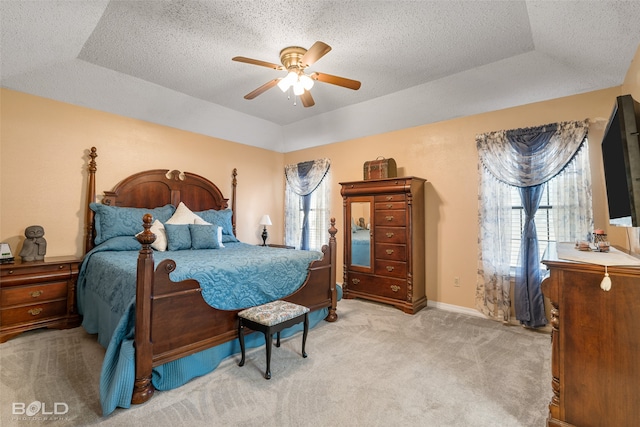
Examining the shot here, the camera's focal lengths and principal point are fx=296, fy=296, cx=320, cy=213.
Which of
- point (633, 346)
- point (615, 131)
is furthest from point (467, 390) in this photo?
point (615, 131)

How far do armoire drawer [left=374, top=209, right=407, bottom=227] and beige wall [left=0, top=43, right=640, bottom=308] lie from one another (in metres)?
0.48

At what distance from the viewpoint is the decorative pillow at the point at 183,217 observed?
4.01 meters

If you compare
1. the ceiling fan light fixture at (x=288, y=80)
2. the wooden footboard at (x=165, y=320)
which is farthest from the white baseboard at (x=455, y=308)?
the ceiling fan light fixture at (x=288, y=80)

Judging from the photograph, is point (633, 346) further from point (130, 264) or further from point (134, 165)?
point (134, 165)

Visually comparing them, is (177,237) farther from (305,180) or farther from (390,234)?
(390,234)

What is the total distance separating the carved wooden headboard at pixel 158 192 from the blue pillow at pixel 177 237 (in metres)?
0.77

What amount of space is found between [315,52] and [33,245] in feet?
11.3

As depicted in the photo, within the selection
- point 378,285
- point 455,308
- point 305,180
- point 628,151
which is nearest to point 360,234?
point 378,285

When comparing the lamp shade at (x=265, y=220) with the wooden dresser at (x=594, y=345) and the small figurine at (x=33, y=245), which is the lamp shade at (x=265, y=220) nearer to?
the small figurine at (x=33, y=245)

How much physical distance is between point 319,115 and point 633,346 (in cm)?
430

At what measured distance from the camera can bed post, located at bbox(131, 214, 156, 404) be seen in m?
1.91

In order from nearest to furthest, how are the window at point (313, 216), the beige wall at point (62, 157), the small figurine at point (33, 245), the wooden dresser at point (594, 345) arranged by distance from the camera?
the wooden dresser at point (594, 345), the small figurine at point (33, 245), the beige wall at point (62, 157), the window at point (313, 216)

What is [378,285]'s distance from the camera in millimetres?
4078

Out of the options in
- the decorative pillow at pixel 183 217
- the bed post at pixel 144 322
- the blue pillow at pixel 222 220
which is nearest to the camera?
the bed post at pixel 144 322
